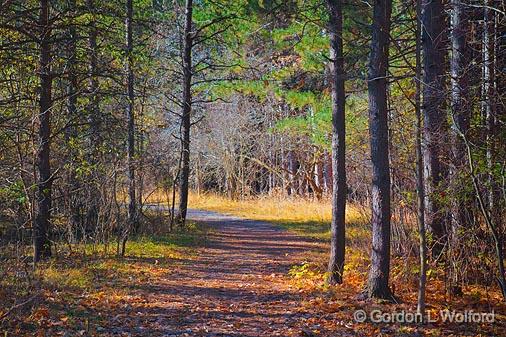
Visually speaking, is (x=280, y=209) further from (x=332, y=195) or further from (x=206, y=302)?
(x=206, y=302)

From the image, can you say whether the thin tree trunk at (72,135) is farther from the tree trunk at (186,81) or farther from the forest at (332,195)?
the tree trunk at (186,81)

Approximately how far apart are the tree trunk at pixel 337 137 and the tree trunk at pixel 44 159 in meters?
5.32

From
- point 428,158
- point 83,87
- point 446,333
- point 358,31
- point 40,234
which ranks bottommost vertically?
point 446,333

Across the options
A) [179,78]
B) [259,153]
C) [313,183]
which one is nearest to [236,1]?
[179,78]

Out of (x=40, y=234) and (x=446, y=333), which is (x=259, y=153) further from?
(x=446, y=333)

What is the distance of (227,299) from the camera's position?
9016 mm

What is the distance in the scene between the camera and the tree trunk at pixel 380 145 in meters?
8.02

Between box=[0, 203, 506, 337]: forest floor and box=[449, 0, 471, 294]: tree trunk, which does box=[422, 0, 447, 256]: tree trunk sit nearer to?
box=[449, 0, 471, 294]: tree trunk

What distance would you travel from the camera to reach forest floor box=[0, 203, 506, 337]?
7.04m

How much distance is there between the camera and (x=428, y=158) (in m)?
9.42

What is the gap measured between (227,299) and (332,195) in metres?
2.90

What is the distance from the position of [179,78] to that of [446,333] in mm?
14503

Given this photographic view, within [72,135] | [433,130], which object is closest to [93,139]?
[72,135]

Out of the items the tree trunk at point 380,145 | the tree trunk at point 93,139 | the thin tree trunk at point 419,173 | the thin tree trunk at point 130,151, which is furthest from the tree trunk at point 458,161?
the tree trunk at point 93,139
